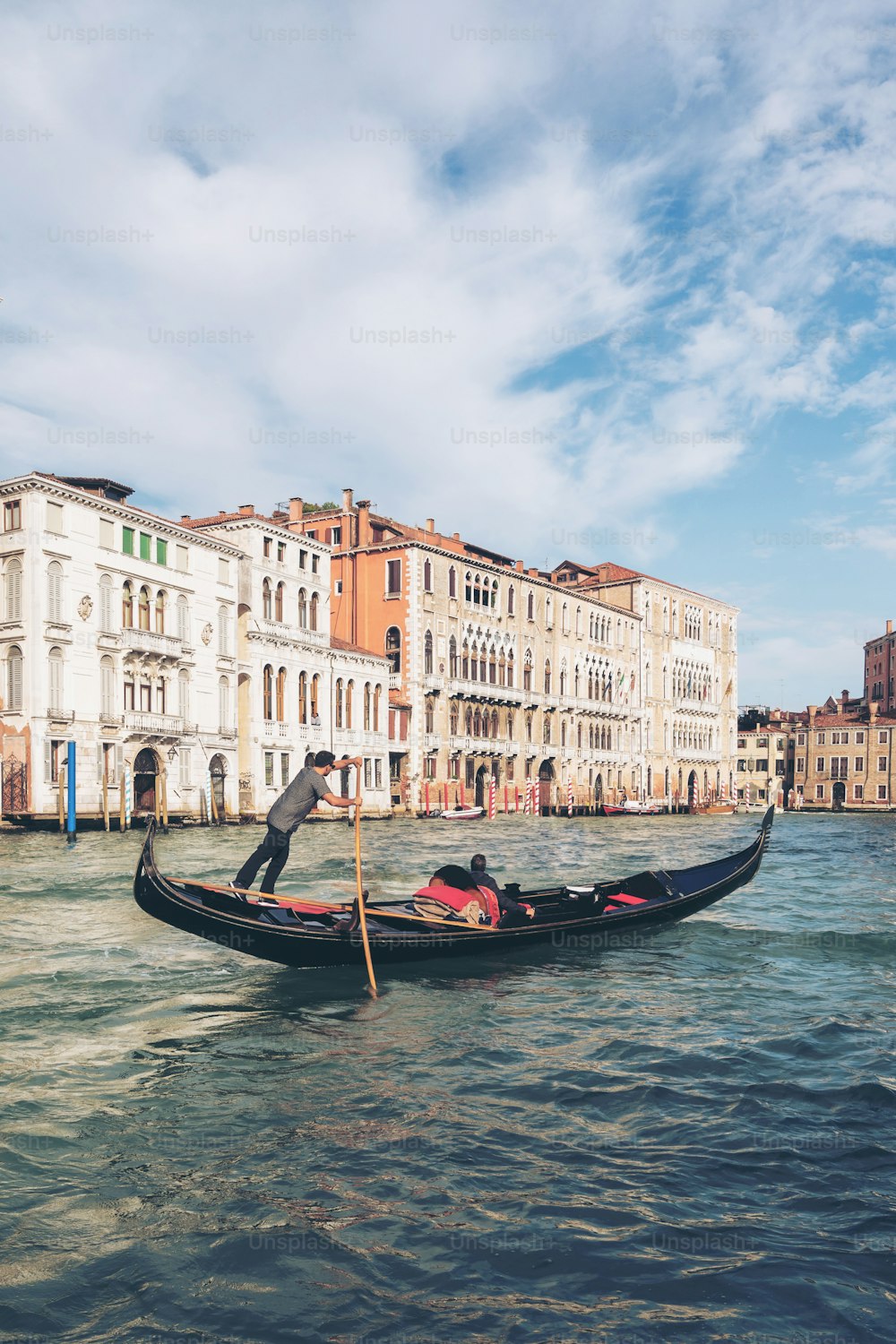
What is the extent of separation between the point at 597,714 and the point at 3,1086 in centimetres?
4540

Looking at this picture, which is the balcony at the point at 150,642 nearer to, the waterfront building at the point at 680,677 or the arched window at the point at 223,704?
the arched window at the point at 223,704

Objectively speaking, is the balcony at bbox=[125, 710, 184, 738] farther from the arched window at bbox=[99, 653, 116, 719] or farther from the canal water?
the canal water

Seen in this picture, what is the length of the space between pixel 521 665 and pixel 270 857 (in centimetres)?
3595

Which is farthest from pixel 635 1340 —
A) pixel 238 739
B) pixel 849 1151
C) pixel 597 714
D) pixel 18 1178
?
pixel 597 714

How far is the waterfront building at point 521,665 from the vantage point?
39.7 m

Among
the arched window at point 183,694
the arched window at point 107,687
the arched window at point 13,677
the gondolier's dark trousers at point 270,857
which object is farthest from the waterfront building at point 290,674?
the gondolier's dark trousers at point 270,857

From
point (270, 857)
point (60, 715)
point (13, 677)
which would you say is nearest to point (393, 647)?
point (60, 715)

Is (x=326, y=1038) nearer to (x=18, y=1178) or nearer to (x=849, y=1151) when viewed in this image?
(x=18, y=1178)

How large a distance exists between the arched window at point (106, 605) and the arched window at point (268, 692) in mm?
6569

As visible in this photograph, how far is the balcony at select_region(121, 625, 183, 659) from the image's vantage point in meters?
29.0

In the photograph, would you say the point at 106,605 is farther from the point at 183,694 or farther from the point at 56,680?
the point at 183,694

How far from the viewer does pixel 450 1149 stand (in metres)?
5.25

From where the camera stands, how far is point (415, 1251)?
13.8 feet

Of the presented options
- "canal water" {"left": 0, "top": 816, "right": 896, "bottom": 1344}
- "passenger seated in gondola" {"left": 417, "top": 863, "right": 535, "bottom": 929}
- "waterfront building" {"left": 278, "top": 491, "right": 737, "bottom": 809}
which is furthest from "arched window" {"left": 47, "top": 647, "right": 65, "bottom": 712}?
"passenger seated in gondola" {"left": 417, "top": 863, "right": 535, "bottom": 929}
